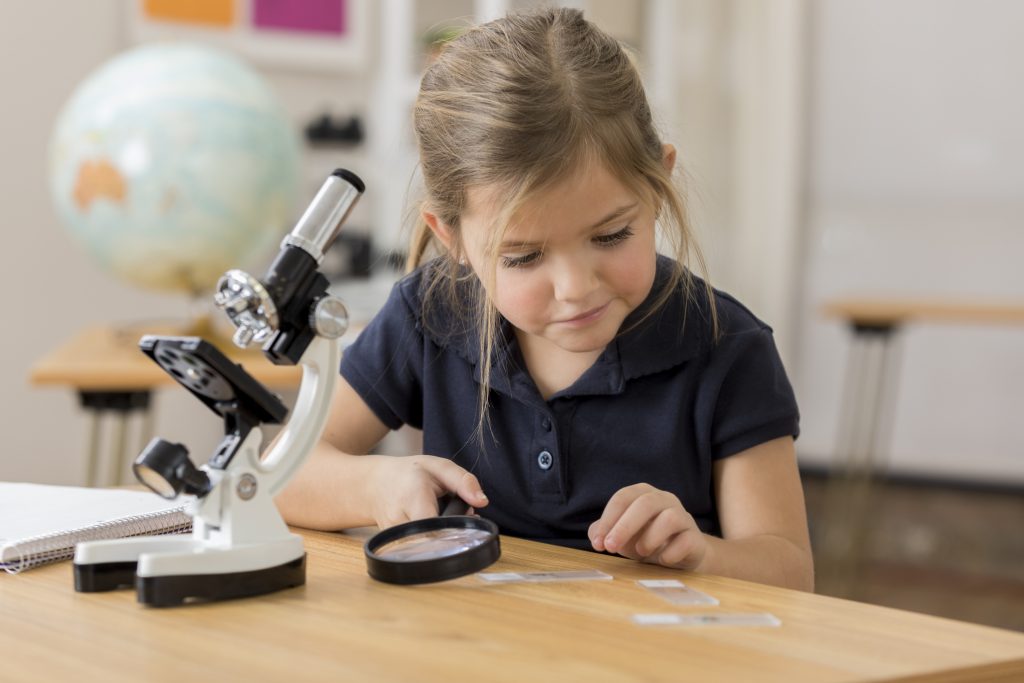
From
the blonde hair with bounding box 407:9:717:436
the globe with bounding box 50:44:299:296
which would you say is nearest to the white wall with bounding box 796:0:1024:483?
the globe with bounding box 50:44:299:296

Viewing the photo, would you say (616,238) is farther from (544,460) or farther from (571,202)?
(544,460)

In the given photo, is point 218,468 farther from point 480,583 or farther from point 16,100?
point 16,100

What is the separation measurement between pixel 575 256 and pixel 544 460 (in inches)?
10.5

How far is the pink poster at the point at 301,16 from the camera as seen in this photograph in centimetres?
336

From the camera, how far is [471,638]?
0.71 m

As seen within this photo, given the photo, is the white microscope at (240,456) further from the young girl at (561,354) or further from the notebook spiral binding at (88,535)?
the young girl at (561,354)

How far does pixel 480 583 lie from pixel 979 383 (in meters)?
4.37

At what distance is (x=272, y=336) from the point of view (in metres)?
0.81

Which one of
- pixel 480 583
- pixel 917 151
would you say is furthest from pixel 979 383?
pixel 480 583

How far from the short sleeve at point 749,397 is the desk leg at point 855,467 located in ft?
7.21

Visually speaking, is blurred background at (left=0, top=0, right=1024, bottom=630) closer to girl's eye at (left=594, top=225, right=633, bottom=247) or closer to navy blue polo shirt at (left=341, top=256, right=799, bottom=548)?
navy blue polo shirt at (left=341, top=256, right=799, bottom=548)

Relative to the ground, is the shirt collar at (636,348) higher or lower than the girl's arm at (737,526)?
higher

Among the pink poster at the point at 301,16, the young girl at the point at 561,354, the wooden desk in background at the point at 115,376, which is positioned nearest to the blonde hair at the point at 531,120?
the young girl at the point at 561,354

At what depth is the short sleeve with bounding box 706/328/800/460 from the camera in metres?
1.21
